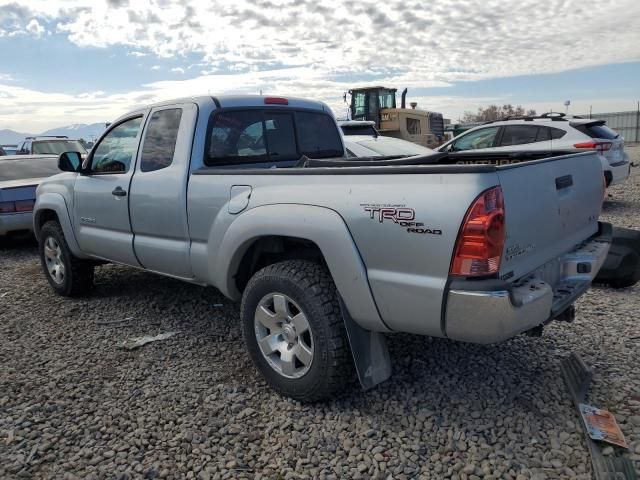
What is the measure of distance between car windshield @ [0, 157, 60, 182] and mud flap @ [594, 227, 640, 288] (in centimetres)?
836

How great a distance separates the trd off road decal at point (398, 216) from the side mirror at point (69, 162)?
11.3ft

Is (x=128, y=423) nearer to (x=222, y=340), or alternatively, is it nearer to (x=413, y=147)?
(x=222, y=340)

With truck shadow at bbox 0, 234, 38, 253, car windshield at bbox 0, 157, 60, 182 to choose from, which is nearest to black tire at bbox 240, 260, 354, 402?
truck shadow at bbox 0, 234, 38, 253

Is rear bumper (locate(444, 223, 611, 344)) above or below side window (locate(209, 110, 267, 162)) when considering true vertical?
below

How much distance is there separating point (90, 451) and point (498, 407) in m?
2.33

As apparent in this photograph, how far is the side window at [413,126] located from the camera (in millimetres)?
20125

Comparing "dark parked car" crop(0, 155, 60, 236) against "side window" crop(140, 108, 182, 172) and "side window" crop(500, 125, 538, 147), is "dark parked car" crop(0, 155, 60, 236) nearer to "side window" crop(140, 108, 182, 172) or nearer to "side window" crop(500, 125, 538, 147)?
"side window" crop(140, 108, 182, 172)

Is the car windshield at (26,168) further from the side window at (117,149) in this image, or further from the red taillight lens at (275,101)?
the red taillight lens at (275,101)

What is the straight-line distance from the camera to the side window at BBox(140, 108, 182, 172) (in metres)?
4.03

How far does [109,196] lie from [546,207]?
3526 mm

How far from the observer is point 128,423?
313cm

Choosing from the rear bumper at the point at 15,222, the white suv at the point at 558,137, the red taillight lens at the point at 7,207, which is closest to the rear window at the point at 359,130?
the white suv at the point at 558,137

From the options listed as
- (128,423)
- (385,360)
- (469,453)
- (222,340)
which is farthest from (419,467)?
(222,340)

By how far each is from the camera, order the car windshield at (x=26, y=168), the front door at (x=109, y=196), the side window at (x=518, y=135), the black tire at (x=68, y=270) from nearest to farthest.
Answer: the front door at (x=109, y=196), the black tire at (x=68, y=270), the car windshield at (x=26, y=168), the side window at (x=518, y=135)
